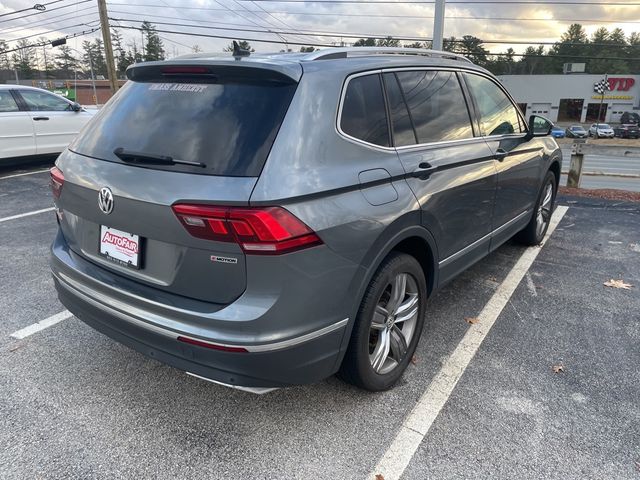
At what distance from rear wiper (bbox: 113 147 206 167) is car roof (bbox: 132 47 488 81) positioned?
520 mm

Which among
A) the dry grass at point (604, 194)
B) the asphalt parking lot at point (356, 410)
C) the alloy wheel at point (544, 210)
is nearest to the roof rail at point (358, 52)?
the asphalt parking lot at point (356, 410)

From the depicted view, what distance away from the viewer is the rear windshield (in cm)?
210

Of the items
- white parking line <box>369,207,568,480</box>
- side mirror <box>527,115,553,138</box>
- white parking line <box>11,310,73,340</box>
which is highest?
side mirror <box>527,115,553,138</box>

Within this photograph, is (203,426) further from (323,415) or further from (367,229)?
(367,229)

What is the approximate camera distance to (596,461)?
7.54ft

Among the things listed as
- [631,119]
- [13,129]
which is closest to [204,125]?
[13,129]

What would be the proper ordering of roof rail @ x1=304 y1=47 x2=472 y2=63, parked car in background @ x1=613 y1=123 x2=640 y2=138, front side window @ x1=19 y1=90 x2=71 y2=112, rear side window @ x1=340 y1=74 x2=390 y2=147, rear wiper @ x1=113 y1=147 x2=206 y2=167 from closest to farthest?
rear wiper @ x1=113 y1=147 x2=206 y2=167
rear side window @ x1=340 y1=74 x2=390 y2=147
roof rail @ x1=304 y1=47 x2=472 y2=63
front side window @ x1=19 y1=90 x2=71 y2=112
parked car in background @ x1=613 y1=123 x2=640 y2=138

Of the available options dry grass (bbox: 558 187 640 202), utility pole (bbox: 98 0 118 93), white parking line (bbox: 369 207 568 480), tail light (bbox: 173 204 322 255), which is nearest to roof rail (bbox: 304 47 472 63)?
tail light (bbox: 173 204 322 255)

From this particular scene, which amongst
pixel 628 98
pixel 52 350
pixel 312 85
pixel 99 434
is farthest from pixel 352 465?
pixel 628 98

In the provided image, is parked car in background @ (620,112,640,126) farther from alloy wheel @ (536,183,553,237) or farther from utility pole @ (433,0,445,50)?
alloy wheel @ (536,183,553,237)

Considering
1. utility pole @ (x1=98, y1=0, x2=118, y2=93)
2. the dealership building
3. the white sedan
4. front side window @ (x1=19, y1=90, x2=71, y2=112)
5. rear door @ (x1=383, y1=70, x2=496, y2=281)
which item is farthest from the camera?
the dealership building

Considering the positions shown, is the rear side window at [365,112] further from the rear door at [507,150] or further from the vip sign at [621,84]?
the vip sign at [621,84]

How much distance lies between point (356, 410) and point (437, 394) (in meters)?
0.50

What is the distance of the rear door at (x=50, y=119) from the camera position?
9.17 m
